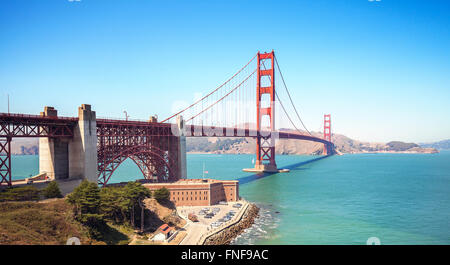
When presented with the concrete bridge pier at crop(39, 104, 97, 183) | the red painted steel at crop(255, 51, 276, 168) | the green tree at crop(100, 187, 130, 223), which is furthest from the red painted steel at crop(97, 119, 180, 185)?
the red painted steel at crop(255, 51, 276, 168)

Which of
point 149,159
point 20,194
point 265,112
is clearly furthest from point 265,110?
point 20,194

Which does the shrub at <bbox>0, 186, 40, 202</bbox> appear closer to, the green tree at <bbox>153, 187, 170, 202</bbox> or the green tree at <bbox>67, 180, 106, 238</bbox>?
the green tree at <bbox>67, 180, 106, 238</bbox>

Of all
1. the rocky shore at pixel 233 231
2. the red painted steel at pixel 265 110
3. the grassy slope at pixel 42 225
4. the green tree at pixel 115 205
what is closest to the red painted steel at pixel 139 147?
the green tree at pixel 115 205

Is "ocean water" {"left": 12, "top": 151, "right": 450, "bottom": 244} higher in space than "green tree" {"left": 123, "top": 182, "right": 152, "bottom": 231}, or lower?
lower

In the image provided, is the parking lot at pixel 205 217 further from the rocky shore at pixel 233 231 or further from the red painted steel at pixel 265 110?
the red painted steel at pixel 265 110

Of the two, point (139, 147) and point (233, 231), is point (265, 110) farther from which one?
point (233, 231)
